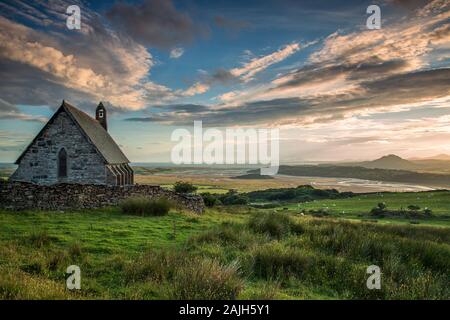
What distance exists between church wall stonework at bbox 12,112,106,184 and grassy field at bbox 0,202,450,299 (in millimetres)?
10998

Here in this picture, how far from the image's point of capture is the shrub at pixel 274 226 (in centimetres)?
1327

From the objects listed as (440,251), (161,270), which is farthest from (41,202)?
(440,251)

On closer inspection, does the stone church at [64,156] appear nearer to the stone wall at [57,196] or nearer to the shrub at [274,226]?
the stone wall at [57,196]

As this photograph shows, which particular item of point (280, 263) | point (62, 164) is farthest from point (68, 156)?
point (280, 263)

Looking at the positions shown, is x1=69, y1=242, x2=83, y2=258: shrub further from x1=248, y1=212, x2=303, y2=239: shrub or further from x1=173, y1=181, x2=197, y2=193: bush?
x1=173, y1=181, x2=197, y2=193: bush

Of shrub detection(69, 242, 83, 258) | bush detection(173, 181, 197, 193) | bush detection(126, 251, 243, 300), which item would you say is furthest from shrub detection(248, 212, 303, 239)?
bush detection(173, 181, 197, 193)

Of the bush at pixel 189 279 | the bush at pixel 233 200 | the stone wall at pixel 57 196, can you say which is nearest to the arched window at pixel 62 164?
the stone wall at pixel 57 196

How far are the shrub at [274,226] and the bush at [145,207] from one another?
6.34m

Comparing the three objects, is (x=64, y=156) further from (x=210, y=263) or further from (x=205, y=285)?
(x=205, y=285)

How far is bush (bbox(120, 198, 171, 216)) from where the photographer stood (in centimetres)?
1828

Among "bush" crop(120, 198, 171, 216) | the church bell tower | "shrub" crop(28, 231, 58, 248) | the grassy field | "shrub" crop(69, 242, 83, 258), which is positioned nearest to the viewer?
the grassy field

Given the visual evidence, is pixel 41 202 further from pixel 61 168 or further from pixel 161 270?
pixel 161 270

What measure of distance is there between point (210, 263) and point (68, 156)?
22176 mm

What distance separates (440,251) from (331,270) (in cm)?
550
